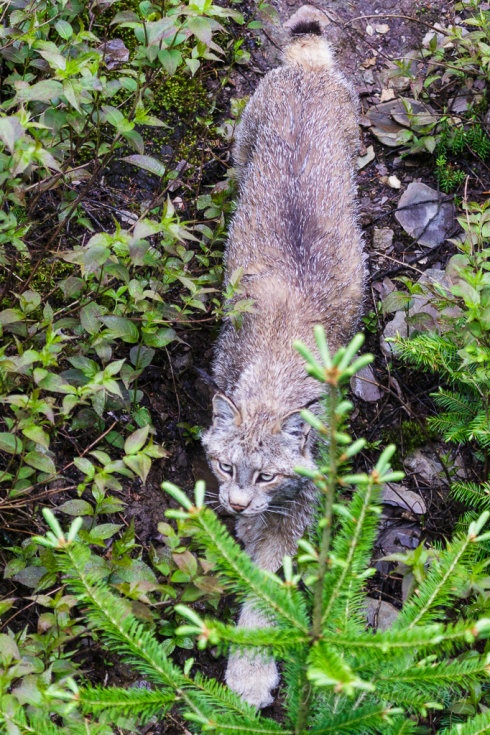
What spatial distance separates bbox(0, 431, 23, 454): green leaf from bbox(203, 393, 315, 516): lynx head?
3.77ft

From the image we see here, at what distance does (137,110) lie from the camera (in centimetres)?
410

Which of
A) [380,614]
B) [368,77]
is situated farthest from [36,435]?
[368,77]

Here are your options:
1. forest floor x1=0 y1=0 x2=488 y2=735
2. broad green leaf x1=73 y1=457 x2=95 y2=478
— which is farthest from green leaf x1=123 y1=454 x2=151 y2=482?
forest floor x1=0 y1=0 x2=488 y2=735

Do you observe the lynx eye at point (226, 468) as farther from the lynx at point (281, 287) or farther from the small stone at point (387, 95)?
the small stone at point (387, 95)

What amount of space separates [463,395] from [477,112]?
8.92ft

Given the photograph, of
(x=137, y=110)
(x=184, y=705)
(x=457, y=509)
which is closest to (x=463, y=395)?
(x=457, y=509)

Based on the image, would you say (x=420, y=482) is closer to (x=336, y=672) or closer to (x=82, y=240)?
(x=82, y=240)

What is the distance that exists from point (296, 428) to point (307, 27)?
352 cm

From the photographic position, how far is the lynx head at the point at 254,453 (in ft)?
14.2

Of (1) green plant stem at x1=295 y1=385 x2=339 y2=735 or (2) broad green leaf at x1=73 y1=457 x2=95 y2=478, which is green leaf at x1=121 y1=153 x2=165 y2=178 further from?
(1) green plant stem at x1=295 y1=385 x2=339 y2=735

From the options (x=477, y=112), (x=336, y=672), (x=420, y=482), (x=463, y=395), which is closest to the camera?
(x=336, y=672)

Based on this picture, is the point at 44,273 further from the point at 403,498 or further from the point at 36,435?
the point at 403,498

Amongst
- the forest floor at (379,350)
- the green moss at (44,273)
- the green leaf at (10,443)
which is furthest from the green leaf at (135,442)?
the green moss at (44,273)

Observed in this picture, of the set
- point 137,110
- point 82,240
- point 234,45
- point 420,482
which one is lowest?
point 420,482
